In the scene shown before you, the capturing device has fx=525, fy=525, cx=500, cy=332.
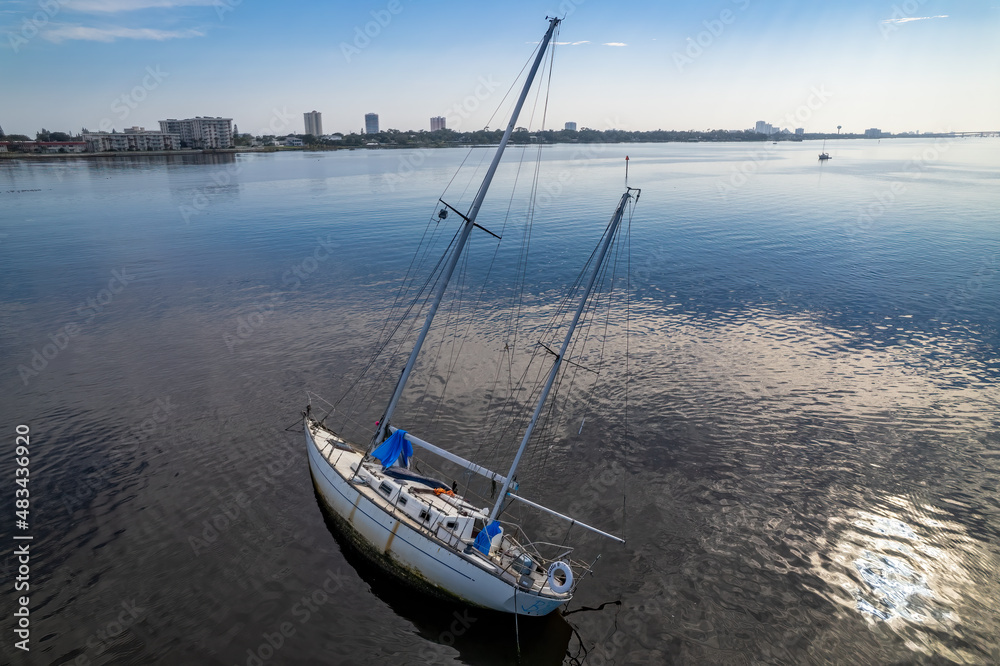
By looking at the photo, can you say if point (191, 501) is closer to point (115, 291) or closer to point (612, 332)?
point (612, 332)

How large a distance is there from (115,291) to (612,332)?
173 ft

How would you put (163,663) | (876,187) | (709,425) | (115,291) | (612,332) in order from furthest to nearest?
1. (876,187)
2. (115,291)
3. (612,332)
4. (709,425)
5. (163,663)

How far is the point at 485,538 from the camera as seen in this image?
2169 centimetres

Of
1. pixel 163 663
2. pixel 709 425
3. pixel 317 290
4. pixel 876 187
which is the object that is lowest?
pixel 163 663

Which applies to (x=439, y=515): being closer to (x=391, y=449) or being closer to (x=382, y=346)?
(x=391, y=449)

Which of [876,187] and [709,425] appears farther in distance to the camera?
[876,187]

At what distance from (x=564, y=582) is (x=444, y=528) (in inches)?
208

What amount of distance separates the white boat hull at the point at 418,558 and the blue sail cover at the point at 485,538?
0.67m

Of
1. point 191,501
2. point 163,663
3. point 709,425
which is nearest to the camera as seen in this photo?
point 163,663

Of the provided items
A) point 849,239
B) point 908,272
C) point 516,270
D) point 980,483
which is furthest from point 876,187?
point 980,483

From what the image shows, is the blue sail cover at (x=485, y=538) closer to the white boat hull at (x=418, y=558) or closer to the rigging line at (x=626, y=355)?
the white boat hull at (x=418, y=558)

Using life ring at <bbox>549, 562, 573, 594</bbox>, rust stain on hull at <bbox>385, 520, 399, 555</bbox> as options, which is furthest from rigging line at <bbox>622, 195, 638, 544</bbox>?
rust stain on hull at <bbox>385, 520, 399, 555</bbox>

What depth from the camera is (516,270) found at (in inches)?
2537

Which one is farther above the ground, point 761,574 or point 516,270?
point 516,270
